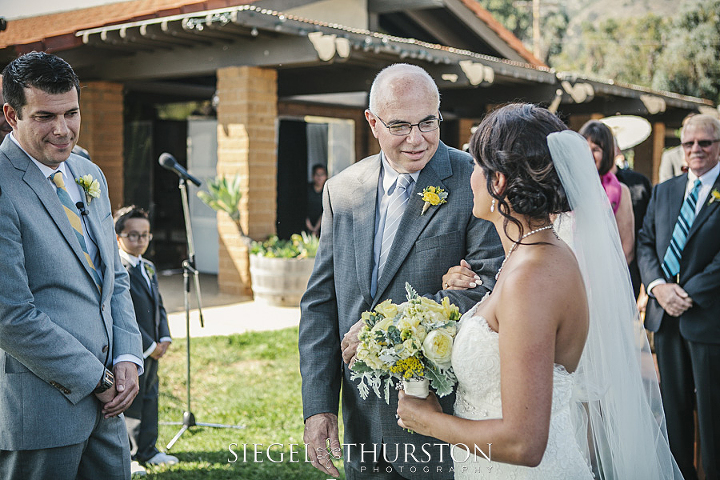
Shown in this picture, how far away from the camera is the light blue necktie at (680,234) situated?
4.75 meters

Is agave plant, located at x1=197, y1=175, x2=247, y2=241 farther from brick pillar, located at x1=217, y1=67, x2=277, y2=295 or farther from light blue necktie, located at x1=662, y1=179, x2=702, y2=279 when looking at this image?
light blue necktie, located at x1=662, y1=179, x2=702, y2=279

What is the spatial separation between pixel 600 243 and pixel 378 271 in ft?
2.91

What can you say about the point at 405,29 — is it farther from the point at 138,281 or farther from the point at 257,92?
the point at 138,281

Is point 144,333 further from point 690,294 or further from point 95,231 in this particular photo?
point 690,294

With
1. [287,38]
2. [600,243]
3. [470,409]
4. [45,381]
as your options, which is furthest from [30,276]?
[287,38]

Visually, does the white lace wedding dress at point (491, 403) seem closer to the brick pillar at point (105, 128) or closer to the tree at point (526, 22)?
the brick pillar at point (105, 128)

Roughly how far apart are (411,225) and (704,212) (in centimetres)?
278

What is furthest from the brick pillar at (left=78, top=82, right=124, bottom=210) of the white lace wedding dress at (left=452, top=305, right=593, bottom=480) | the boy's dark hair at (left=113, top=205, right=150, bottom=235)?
the white lace wedding dress at (left=452, top=305, right=593, bottom=480)

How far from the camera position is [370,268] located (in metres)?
2.88

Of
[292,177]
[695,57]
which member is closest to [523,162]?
[292,177]

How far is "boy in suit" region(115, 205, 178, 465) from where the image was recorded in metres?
4.75

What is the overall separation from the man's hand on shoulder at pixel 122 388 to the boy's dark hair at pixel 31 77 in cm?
109

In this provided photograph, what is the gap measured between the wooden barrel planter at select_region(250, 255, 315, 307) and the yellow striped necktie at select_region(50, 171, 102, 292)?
627 cm

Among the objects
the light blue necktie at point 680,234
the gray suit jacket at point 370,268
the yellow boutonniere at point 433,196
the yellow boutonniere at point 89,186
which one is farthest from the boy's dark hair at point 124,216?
the light blue necktie at point 680,234
